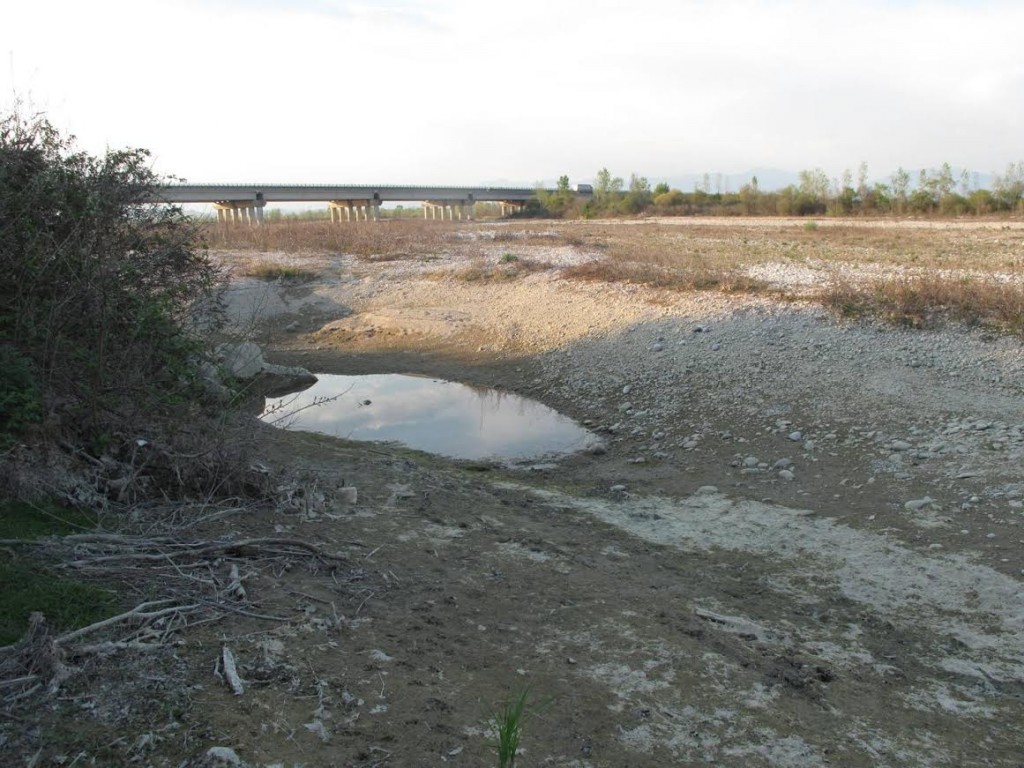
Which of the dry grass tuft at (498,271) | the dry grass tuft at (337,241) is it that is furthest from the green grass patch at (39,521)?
the dry grass tuft at (337,241)

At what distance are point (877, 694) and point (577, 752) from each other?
69.6 inches

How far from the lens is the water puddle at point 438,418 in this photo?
34.4 feet

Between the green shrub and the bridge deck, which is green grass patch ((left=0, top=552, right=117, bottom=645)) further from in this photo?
the bridge deck

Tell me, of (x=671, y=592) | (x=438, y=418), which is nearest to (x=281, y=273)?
(x=438, y=418)

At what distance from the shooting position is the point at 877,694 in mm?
4172

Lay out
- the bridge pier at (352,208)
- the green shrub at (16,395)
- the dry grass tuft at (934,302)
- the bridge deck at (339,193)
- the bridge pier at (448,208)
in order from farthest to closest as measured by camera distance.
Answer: the bridge pier at (448,208) → the bridge pier at (352,208) → the bridge deck at (339,193) → the dry grass tuft at (934,302) → the green shrub at (16,395)

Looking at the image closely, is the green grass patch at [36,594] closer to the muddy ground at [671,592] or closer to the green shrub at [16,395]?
the muddy ground at [671,592]

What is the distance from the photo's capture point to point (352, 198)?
66812 millimetres

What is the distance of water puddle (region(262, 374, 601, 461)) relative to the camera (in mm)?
10477

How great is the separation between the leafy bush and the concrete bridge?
37.4 m

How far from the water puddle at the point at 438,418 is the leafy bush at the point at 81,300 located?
9.43ft

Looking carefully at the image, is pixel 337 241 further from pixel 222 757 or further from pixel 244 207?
pixel 244 207

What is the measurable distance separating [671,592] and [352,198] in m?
65.2

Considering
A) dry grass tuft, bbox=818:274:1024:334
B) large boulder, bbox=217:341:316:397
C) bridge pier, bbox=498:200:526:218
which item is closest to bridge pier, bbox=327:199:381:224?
bridge pier, bbox=498:200:526:218
